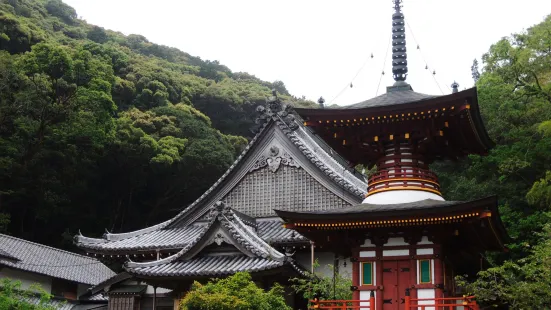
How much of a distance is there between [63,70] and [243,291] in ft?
101

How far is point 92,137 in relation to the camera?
41781 millimetres

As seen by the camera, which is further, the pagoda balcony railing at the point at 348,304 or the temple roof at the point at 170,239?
the temple roof at the point at 170,239

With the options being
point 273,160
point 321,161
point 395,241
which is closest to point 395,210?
point 395,241

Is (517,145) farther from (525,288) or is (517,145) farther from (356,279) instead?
(356,279)

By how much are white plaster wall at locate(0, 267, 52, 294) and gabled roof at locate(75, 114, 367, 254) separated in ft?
23.7

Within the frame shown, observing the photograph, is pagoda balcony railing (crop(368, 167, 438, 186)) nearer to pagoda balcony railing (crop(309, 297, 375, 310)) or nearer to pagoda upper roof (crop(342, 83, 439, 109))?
pagoda upper roof (crop(342, 83, 439, 109))

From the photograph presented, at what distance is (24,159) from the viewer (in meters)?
39.4

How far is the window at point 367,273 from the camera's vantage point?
51.6ft

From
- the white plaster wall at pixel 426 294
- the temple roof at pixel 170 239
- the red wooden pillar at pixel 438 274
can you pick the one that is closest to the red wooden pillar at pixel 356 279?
the white plaster wall at pixel 426 294

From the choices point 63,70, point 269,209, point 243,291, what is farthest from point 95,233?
point 243,291

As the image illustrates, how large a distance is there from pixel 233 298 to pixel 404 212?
4.66 m

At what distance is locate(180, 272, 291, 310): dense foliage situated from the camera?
15430 mm

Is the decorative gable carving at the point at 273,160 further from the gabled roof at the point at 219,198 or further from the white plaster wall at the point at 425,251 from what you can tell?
the white plaster wall at the point at 425,251

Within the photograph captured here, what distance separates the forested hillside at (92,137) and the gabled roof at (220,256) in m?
20.1
